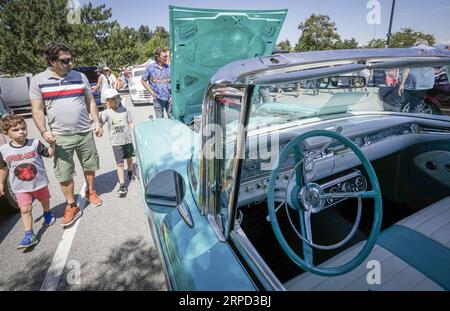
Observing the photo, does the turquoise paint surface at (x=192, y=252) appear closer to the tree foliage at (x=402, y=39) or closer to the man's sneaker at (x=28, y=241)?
the man's sneaker at (x=28, y=241)

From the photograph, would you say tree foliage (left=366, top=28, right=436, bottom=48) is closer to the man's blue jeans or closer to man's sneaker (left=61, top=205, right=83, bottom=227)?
the man's blue jeans

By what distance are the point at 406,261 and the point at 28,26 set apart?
2469 cm

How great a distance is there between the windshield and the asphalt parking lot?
153 cm

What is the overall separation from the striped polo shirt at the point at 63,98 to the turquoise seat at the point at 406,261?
273 cm

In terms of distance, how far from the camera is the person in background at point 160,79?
5.14 metres

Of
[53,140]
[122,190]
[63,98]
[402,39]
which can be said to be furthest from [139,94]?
[402,39]

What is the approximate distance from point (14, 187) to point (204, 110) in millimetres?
2415

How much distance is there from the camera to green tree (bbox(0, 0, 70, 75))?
1834cm

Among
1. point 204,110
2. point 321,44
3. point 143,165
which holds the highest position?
point 321,44

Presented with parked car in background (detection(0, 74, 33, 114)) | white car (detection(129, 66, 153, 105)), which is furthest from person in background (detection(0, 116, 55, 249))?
parked car in background (detection(0, 74, 33, 114))

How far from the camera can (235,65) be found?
0.97 m

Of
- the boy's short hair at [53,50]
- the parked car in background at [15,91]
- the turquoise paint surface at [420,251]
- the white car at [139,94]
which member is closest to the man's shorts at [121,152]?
the boy's short hair at [53,50]
